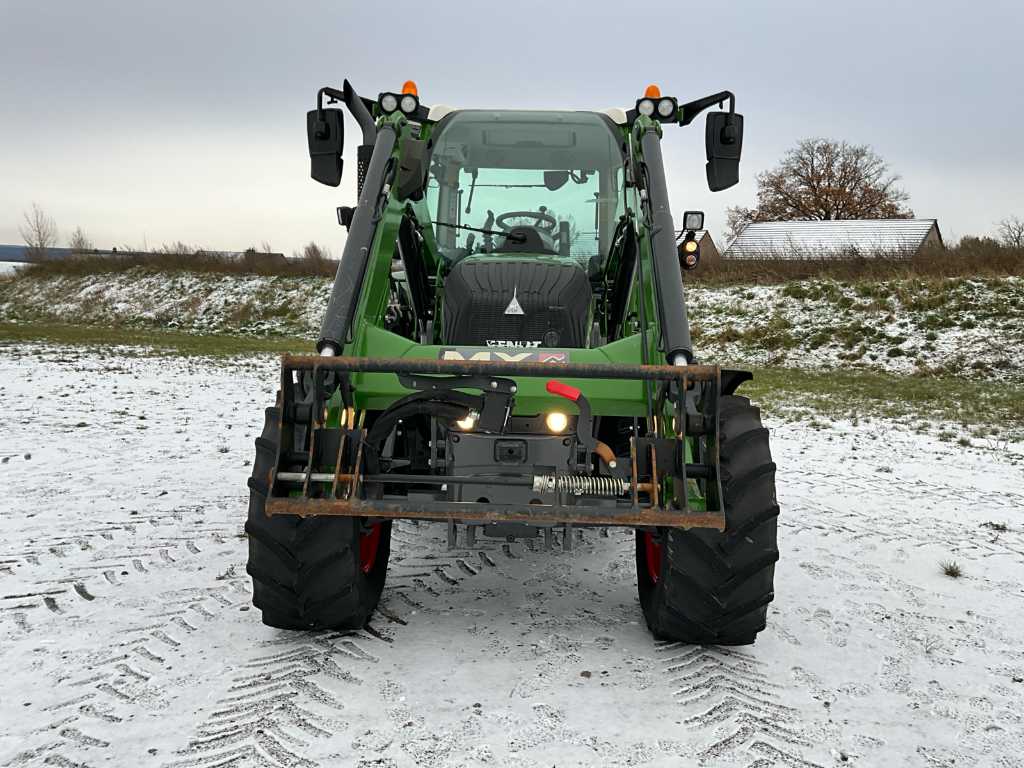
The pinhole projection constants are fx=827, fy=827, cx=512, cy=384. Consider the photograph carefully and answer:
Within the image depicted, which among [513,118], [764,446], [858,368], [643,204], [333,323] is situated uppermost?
[513,118]

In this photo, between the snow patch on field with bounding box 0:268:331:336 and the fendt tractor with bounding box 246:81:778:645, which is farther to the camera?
the snow patch on field with bounding box 0:268:331:336

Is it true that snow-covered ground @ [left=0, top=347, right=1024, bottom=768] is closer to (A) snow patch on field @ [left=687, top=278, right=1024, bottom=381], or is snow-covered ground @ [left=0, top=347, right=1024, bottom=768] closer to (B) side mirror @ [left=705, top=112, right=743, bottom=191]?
(B) side mirror @ [left=705, top=112, right=743, bottom=191]

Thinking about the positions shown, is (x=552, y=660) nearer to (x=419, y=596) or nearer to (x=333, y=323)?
(x=419, y=596)

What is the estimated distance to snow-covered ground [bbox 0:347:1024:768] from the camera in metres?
2.58

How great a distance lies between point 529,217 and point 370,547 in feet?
7.44

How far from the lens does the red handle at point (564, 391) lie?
10.4 ft

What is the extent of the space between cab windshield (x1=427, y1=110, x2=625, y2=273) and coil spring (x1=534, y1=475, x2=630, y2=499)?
2.05m

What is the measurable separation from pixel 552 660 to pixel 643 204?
2267 mm

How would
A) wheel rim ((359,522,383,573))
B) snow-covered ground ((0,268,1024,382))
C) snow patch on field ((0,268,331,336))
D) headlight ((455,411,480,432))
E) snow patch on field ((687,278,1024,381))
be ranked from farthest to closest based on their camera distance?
snow patch on field ((0,268,331,336)) < snow-covered ground ((0,268,1024,382)) < snow patch on field ((687,278,1024,381)) < wheel rim ((359,522,383,573)) < headlight ((455,411,480,432))

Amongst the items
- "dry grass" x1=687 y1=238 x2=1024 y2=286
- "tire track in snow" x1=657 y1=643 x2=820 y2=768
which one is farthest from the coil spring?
"dry grass" x1=687 y1=238 x2=1024 y2=286

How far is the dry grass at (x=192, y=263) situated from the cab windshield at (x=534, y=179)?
1025 inches

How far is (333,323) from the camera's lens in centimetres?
346

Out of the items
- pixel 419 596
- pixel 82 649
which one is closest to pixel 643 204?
pixel 419 596

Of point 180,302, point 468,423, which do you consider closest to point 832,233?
point 180,302
